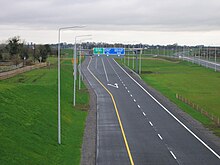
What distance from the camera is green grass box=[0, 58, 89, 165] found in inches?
1009

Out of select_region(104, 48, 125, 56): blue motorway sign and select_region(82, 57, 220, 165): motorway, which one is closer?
select_region(82, 57, 220, 165): motorway

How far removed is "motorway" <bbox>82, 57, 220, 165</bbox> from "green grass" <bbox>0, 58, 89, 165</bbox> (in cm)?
216

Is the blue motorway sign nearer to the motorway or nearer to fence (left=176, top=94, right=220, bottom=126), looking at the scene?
fence (left=176, top=94, right=220, bottom=126)

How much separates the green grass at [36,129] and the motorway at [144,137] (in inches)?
85.2

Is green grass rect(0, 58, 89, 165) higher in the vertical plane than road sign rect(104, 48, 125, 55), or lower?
lower

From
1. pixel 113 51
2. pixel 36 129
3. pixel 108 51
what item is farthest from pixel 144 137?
pixel 113 51

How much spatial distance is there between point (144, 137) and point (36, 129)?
9.01 meters

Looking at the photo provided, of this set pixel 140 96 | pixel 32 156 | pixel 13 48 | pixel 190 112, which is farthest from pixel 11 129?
pixel 13 48

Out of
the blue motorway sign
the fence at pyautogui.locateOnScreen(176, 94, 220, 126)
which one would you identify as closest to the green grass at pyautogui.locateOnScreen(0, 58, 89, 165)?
the fence at pyautogui.locateOnScreen(176, 94, 220, 126)

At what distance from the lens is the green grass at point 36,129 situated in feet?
84.1

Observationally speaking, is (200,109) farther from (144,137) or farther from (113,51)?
(113,51)

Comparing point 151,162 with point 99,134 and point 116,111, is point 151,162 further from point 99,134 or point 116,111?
point 116,111

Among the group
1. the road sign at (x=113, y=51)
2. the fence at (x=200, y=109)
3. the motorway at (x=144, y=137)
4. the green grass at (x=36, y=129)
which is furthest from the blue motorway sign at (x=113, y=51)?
the green grass at (x=36, y=129)

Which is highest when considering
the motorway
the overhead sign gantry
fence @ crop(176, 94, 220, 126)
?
the overhead sign gantry
